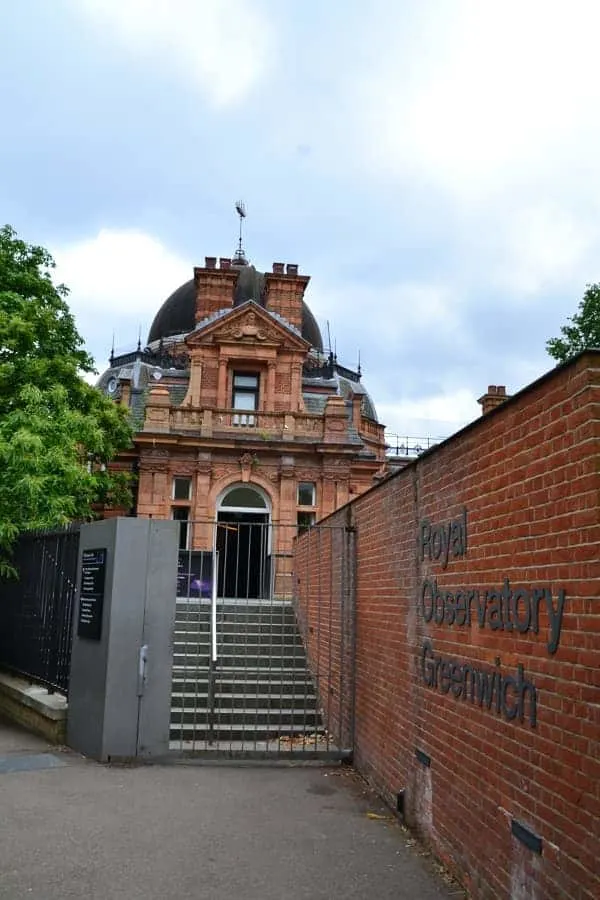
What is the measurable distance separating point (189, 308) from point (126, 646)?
31598 mm

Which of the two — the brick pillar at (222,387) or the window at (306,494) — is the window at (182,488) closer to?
the brick pillar at (222,387)

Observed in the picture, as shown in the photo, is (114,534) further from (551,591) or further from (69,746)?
(551,591)

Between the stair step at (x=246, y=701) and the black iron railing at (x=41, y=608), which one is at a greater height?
the black iron railing at (x=41, y=608)

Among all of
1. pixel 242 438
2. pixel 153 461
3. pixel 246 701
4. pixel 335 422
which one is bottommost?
pixel 246 701

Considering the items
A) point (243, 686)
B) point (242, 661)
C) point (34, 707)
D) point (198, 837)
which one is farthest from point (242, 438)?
point (198, 837)

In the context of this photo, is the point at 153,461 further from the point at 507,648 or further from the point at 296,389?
the point at 507,648

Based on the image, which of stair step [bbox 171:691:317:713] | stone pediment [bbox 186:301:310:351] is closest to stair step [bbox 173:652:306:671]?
stair step [bbox 171:691:317:713]

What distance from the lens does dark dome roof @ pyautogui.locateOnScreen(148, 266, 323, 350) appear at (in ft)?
123

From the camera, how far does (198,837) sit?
5.41m

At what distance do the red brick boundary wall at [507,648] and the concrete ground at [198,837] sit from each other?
1.45 ft

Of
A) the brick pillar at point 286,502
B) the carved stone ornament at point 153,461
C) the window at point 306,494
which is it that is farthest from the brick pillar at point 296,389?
the carved stone ornament at point 153,461

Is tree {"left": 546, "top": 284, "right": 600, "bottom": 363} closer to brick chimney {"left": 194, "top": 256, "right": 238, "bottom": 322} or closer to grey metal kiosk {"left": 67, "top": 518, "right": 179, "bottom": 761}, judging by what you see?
brick chimney {"left": 194, "top": 256, "right": 238, "bottom": 322}

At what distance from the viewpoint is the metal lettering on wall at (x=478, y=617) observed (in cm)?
374

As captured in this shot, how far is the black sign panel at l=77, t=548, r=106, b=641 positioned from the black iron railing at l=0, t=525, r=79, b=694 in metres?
0.68
